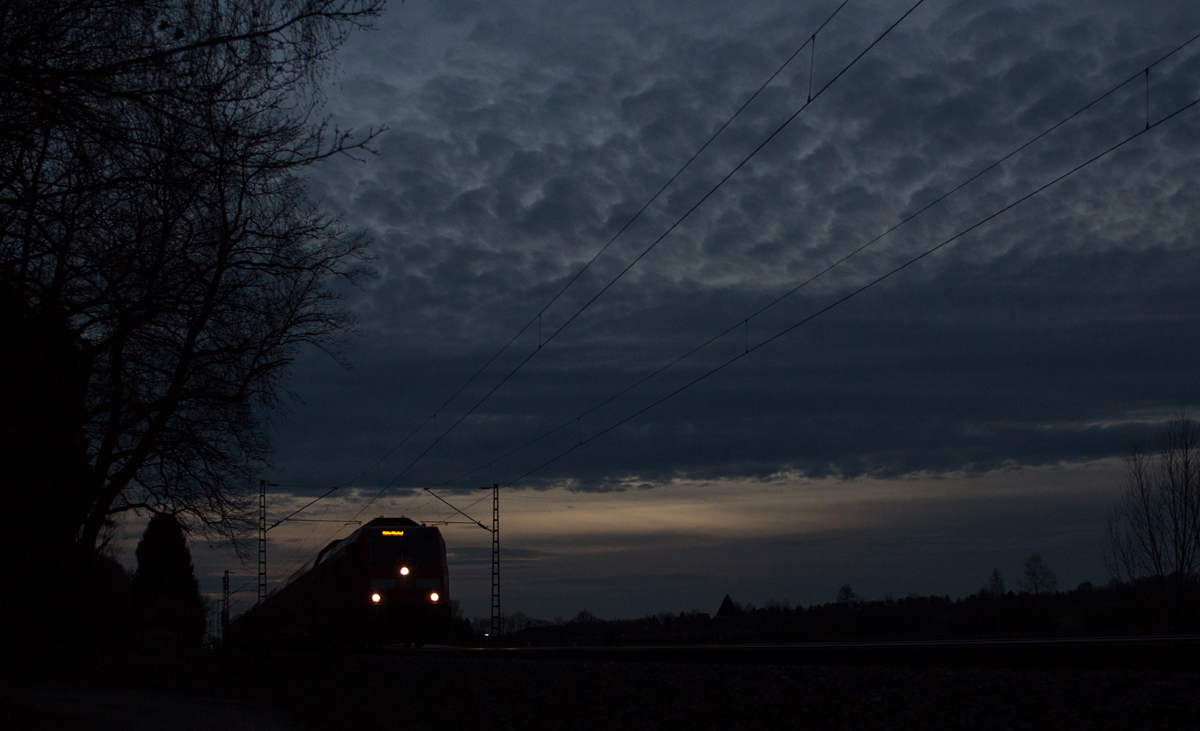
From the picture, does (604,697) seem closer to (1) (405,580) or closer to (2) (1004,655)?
(2) (1004,655)

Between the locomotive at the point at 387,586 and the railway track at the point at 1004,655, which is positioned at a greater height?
the locomotive at the point at 387,586

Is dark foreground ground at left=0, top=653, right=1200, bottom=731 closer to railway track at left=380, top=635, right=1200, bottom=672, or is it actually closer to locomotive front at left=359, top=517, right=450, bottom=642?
railway track at left=380, top=635, right=1200, bottom=672

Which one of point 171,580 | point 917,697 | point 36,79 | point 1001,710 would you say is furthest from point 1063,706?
point 171,580

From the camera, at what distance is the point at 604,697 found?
11.8 metres

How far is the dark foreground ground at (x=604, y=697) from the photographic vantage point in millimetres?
7129

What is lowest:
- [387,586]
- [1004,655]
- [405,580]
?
[1004,655]

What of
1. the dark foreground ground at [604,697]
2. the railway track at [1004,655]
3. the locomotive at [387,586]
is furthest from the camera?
the locomotive at [387,586]

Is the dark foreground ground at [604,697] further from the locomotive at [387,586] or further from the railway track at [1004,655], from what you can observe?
the locomotive at [387,586]

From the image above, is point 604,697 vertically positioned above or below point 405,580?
below

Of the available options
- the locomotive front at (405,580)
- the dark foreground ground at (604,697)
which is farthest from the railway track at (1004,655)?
the locomotive front at (405,580)

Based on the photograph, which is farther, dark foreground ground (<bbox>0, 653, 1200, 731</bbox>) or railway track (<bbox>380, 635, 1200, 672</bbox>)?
railway track (<bbox>380, 635, 1200, 672</bbox>)

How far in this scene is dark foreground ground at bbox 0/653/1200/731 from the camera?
23.4 feet

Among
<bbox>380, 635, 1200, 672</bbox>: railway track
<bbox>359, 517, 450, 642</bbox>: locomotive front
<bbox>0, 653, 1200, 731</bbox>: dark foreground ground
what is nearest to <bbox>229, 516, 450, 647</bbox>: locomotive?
<bbox>359, 517, 450, 642</bbox>: locomotive front

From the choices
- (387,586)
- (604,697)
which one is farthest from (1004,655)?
(387,586)
